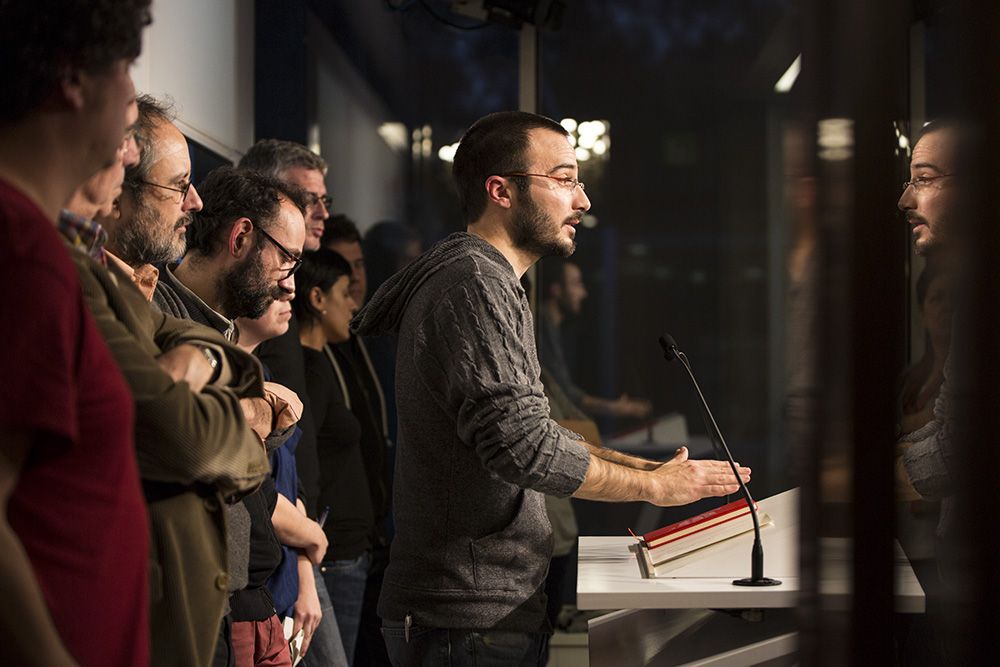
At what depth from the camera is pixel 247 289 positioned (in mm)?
2260

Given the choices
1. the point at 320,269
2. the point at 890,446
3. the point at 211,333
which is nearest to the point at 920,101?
the point at 890,446

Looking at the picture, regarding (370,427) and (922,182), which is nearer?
(922,182)

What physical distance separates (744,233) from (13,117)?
4.42 metres

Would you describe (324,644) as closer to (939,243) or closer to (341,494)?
(341,494)

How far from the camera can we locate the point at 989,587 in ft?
2.50

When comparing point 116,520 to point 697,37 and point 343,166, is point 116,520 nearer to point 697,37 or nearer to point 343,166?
point 343,166

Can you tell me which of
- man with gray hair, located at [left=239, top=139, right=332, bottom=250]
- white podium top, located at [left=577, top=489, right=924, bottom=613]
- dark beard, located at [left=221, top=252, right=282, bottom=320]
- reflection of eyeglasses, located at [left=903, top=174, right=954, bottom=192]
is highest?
man with gray hair, located at [left=239, top=139, right=332, bottom=250]

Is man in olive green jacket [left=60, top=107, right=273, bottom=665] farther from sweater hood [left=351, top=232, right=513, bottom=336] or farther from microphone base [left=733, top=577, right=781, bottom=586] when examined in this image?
microphone base [left=733, top=577, right=781, bottom=586]

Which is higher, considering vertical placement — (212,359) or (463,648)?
(212,359)

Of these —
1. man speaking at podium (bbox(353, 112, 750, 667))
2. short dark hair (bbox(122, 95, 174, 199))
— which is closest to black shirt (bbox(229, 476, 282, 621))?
man speaking at podium (bbox(353, 112, 750, 667))

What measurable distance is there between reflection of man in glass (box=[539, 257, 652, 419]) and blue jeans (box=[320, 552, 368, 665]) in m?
1.97

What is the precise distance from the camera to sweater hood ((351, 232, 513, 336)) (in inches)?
84.5

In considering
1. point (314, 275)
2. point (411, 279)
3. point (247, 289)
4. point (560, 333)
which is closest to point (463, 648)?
point (411, 279)

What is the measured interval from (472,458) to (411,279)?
38cm
